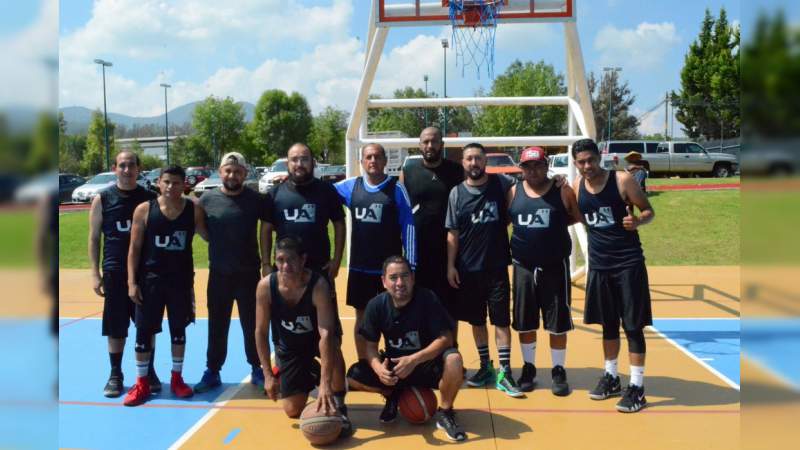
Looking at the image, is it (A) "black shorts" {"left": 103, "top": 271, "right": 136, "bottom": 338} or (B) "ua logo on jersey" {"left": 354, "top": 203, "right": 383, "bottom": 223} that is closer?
(B) "ua logo on jersey" {"left": 354, "top": 203, "right": 383, "bottom": 223}

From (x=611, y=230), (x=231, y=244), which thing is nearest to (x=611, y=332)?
(x=611, y=230)

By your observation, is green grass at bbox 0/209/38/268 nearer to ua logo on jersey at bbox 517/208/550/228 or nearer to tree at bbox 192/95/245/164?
ua logo on jersey at bbox 517/208/550/228

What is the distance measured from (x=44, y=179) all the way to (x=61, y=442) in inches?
156

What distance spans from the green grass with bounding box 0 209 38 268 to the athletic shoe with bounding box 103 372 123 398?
4.61 meters

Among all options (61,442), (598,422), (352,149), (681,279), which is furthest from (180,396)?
(681,279)

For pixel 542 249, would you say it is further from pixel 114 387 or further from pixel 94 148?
pixel 94 148

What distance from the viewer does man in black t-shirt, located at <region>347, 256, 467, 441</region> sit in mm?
4352

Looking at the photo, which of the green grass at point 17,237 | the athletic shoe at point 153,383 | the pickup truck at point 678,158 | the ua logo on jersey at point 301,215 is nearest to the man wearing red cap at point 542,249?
the ua logo on jersey at point 301,215

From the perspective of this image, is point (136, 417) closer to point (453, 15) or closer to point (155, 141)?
point (453, 15)

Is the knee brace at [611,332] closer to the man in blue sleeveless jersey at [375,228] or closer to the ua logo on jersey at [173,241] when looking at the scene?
the man in blue sleeveless jersey at [375,228]

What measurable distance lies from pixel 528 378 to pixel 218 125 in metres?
58.1

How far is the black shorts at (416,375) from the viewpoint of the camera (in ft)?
14.6

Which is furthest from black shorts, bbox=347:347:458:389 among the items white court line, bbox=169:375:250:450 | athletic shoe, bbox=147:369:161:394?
athletic shoe, bbox=147:369:161:394

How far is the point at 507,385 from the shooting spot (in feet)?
16.8
